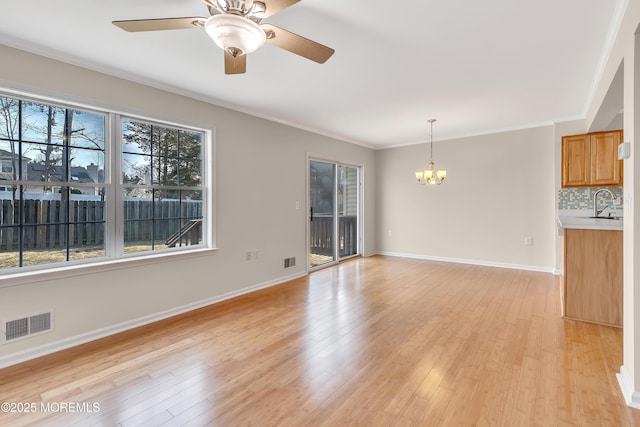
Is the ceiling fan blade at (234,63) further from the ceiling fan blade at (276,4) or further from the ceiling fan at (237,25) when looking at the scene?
the ceiling fan blade at (276,4)

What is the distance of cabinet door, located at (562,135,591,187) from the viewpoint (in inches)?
174

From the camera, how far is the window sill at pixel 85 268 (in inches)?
95.0

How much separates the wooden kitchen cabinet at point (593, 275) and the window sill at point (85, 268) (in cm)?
417

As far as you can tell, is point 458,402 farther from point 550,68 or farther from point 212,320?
point 550,68

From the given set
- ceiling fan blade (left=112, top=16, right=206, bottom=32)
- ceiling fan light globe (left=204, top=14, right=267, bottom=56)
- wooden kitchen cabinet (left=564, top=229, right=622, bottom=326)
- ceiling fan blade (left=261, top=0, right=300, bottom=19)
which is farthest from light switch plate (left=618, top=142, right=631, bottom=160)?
ceiling fan blade (left=112, top=16, right=206, bottom=32)

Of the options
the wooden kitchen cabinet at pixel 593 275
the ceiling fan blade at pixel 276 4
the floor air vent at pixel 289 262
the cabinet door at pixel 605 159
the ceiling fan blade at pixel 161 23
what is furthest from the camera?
the floor air vent at pixel 289 262

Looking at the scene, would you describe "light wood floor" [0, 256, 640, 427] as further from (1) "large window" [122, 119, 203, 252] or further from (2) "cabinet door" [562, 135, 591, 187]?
(2) "cabinet door" [562, 135, 591, 187]

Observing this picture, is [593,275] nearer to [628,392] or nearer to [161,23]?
[628,392]

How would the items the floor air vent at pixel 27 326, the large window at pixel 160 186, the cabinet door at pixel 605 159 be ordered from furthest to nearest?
the cabinet door at pixel 605 159 < the large window at pixel 160 186 < the floor air vent at pixel 27 326

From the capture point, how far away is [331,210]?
5.95 meters

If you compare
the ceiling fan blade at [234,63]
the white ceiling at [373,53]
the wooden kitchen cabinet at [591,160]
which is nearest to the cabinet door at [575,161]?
the wooden kitchen cabinet at [591,160]

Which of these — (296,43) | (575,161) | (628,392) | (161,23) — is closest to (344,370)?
(628,392)

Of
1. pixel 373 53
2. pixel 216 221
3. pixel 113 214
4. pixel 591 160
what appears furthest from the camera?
pixel 591 160

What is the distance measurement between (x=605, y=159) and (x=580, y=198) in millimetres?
704
